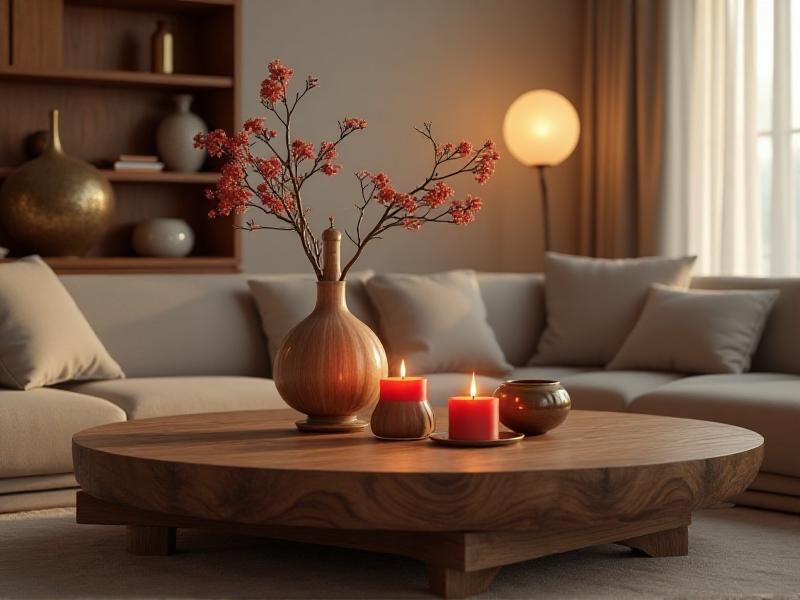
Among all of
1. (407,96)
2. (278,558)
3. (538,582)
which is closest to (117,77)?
(407,96)

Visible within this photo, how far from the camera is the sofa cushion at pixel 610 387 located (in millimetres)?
3836

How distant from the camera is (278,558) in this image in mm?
2693

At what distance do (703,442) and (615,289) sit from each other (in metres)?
1.99

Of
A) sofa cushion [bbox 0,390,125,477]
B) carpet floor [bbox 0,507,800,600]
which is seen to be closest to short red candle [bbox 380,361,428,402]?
carpet floor [bbox 0,507,800,600]

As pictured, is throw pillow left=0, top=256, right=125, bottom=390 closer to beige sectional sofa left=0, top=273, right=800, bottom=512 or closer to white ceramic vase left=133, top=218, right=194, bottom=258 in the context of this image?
beige sectional sofa left=0, top=273, right=800, bottom=512

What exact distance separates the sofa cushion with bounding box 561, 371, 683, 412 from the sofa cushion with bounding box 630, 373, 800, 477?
2.6 inches

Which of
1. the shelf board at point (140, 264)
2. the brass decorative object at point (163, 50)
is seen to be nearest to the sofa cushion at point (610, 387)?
the shelf board at point (140, 264)

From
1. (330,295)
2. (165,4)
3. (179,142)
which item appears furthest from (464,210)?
(165,4)

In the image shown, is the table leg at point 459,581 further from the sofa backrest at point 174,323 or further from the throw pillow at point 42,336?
the sofa backrest at point 174,323

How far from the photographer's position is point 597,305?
4.51 meters

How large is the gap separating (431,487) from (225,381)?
5.88 ft

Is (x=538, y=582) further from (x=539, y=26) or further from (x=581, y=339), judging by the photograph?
(x=539, y=26)

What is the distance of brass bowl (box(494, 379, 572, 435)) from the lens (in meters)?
2.59

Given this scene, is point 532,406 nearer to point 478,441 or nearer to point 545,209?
point 478,441
